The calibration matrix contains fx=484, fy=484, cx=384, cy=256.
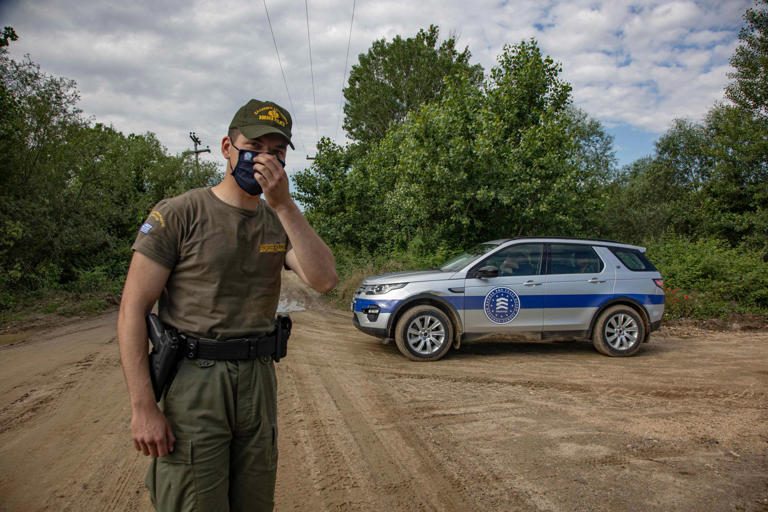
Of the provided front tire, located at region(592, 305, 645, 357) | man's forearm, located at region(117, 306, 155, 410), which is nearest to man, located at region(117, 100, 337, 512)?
man's forearm, located at region(117, 306, 155, 410)

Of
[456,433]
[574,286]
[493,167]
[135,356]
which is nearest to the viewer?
[135,356]

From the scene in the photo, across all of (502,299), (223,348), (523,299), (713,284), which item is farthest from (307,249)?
(713,284)

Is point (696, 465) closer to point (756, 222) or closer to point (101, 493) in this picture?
point (101, 493)

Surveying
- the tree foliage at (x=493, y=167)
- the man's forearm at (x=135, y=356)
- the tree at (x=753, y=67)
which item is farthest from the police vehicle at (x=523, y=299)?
the tree at (x=753, y=67)

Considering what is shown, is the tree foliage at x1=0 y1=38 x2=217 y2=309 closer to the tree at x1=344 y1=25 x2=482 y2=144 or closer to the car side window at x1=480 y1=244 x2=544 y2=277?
the car side window at x1=480 y1=244 x2=544 y2=277

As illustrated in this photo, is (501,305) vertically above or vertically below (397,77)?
below

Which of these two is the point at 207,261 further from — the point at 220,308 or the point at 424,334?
the point at 424,334

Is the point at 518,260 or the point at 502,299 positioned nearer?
the point at 502,299

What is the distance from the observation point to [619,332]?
7.61m

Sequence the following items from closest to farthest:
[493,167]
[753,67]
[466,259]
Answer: [466,259] → [493,167] → [753,67]

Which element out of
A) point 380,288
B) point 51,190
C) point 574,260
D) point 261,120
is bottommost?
point 380,288

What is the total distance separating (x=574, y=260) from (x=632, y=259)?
1043 mm

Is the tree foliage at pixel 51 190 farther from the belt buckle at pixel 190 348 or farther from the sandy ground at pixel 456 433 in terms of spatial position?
the belt buckle at pixel 190 348

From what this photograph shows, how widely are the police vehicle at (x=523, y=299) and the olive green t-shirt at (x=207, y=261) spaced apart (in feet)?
17.4
